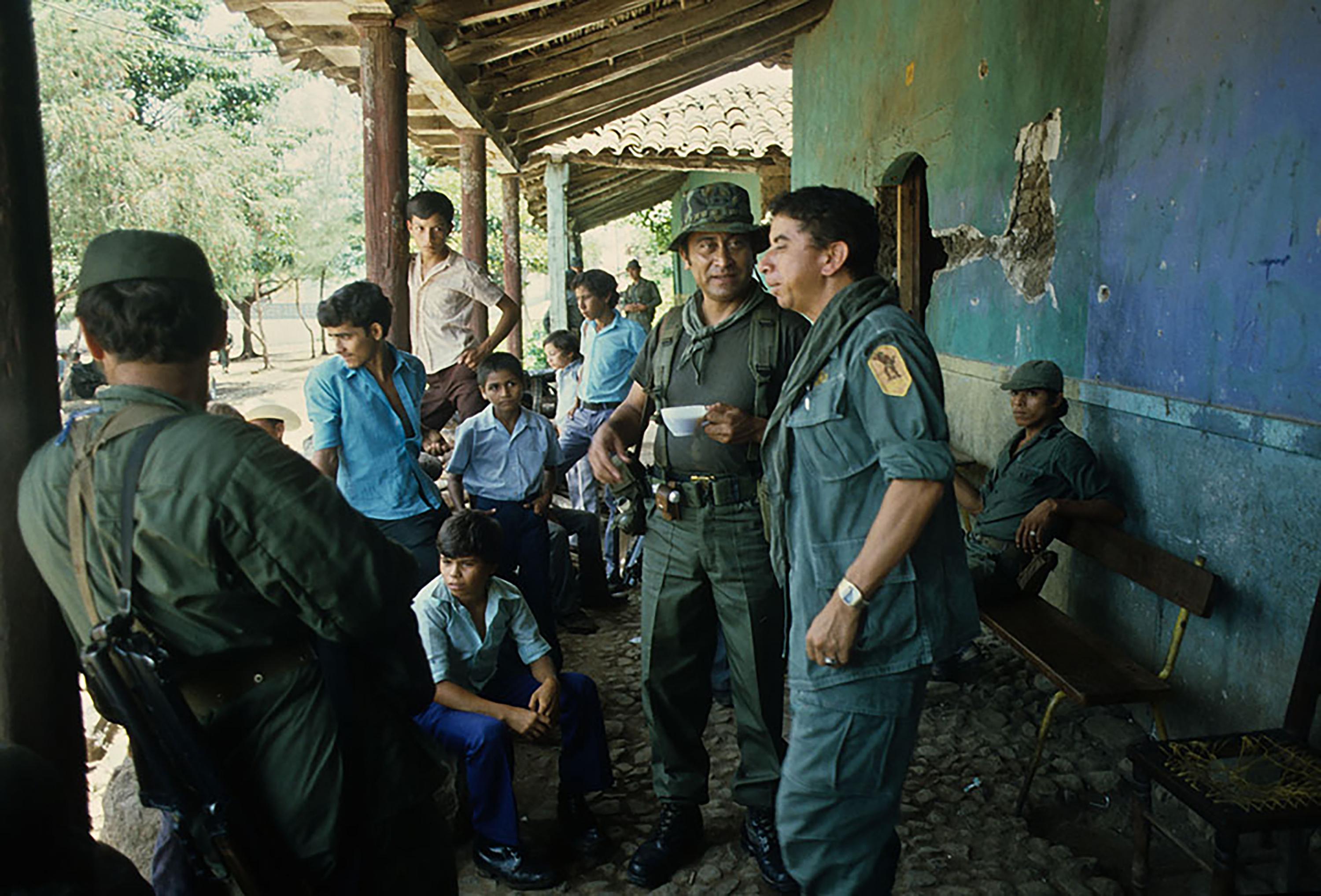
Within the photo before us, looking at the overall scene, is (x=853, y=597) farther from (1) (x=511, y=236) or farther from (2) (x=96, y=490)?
(1) (x=511, y=236)

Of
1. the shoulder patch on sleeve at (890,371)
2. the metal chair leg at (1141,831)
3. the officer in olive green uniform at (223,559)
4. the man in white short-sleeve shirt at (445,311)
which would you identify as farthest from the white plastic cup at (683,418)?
the man in white short-sleeve shirt at (445,311)

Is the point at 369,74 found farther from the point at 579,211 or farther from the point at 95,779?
the point at 579,211

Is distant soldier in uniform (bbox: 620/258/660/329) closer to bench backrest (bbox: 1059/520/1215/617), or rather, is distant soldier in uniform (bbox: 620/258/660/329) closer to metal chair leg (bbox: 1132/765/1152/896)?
bench backrest (bbox: 1059/520/1215/617)

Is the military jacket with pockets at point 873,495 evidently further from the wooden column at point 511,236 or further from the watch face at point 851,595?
the wooden column at point 511,236

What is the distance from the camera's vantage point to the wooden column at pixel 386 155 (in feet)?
17.1

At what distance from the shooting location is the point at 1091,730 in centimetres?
388

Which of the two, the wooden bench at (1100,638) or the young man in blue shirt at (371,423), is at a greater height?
the young man in blue shirt at (371,423)

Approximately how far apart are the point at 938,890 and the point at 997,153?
12.9 ft

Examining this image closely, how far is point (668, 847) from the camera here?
3043 mm

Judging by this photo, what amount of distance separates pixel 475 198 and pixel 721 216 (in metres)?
6.48

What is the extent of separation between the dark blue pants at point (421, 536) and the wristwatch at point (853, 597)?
2056mm

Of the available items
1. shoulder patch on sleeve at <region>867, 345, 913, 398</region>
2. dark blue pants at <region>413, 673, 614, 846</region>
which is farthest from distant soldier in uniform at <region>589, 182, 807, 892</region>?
shoulder patch on sleeve at <region>867, 345, 913, 398</region>

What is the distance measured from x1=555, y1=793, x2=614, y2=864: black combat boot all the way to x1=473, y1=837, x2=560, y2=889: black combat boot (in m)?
0.14

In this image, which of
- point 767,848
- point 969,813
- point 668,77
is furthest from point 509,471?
point 668,77
